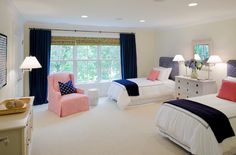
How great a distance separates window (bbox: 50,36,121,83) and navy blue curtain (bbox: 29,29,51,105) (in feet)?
1.04

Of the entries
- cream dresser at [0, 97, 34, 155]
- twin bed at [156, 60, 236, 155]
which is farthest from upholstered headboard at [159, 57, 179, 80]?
cream dresser at [0, 97, 34, 155]

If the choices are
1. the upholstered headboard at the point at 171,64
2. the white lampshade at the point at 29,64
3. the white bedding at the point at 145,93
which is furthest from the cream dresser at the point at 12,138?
A: the upholstered headboard at the point at 171,64

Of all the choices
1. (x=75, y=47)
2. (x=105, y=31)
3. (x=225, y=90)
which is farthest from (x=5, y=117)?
(x=105, y=31)

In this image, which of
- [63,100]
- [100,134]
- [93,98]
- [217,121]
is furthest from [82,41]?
[217,121]

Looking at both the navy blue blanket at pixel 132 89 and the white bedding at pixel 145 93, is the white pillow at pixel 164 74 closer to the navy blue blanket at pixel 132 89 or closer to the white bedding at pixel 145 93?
the white bedding at pixel 145 93

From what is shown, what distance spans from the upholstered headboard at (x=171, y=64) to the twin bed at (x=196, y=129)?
251 cm

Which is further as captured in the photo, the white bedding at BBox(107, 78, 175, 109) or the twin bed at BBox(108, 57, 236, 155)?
the white bedding at BBox(107, 78, 175, 109)

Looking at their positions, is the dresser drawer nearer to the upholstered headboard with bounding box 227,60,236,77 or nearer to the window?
the window

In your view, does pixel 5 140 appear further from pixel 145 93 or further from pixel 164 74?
pixel 164 74

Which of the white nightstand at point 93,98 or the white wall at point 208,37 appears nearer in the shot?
the white wall at point 208,37

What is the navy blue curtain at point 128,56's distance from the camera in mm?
6250

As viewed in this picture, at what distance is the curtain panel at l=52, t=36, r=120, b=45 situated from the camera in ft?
17.5

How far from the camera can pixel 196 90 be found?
4.46 metres

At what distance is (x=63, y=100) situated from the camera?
4.22 metres
